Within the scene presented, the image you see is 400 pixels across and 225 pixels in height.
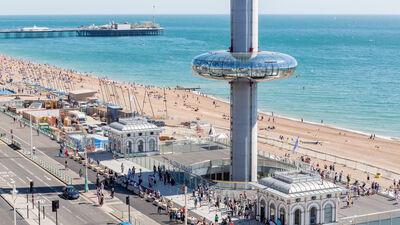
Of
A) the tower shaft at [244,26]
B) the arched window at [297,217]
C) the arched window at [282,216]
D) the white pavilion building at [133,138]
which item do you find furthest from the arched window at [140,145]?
the arched window at [297,217]

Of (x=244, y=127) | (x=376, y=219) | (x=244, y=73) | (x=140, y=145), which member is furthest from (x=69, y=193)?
(x=376, y=219)

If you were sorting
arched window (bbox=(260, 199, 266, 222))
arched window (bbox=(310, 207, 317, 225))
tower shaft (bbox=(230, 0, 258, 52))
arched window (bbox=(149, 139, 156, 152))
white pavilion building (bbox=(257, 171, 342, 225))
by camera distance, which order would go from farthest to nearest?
1. arched window (bbox=(149, 139, 156, 152))
2. tower shaft (bbox=(230, 0, 258, 52))
3. arched window (bbox=(260, 199, 266, 222))
4. arched window (bbox=(310, 207, 317, 225))
5. white pavilion building (bbox=(257, 171, 342, 225))

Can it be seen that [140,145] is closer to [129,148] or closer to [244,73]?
[129,148]

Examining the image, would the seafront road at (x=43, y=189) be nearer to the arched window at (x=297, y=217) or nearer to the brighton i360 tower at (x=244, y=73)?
the arched window at (x=297, y=217)

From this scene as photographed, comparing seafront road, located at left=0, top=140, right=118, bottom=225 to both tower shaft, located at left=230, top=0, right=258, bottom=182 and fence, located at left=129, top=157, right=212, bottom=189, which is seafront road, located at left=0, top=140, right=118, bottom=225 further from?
tower shaft, located at left=230, top=0, right=258, bottom=182

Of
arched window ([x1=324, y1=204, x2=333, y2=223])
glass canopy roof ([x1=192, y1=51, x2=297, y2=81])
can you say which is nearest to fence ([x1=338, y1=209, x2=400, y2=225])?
arched window ([x1=324, y1=204, x2=333, y2=223])

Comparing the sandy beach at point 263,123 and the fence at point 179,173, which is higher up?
the fence at point 179,173

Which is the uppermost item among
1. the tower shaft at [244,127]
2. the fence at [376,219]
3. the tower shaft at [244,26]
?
the tower shaft at [244,26]
